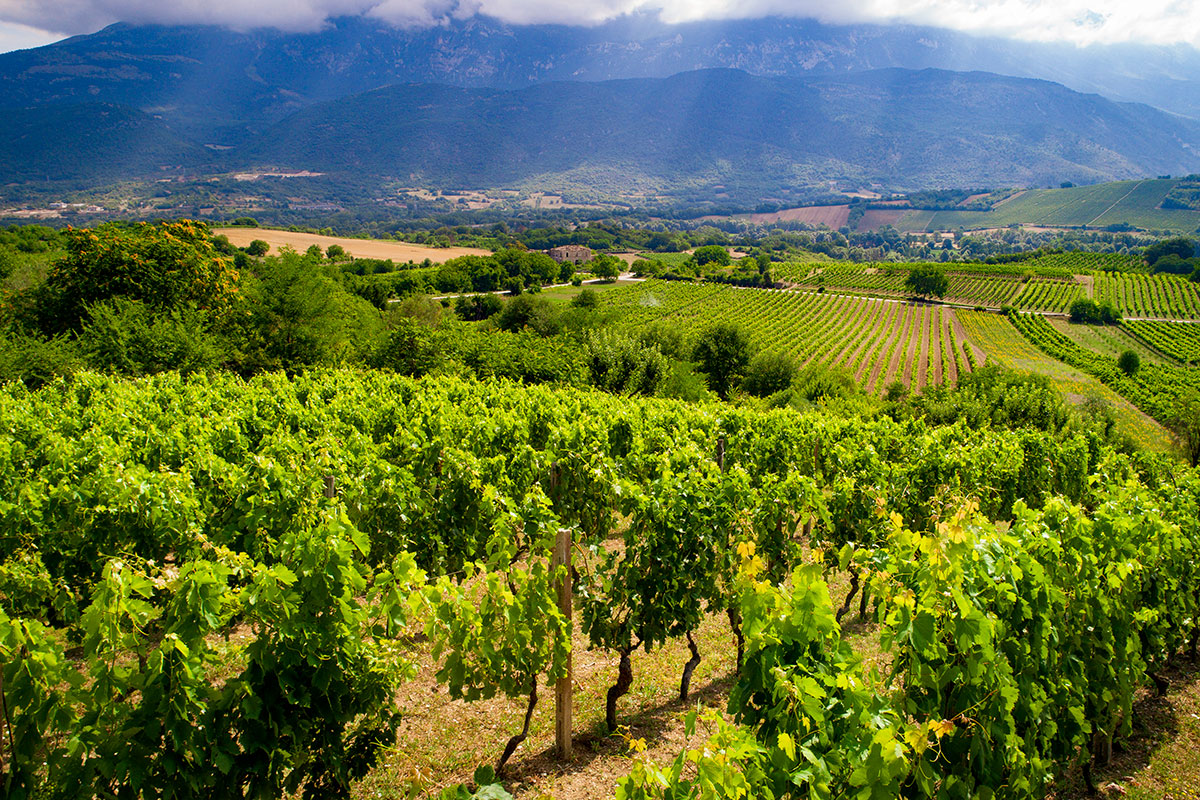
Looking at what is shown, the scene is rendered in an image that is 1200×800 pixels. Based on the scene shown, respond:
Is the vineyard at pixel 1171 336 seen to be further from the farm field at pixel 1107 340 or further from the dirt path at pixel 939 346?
the dirt path at pixel 939 346

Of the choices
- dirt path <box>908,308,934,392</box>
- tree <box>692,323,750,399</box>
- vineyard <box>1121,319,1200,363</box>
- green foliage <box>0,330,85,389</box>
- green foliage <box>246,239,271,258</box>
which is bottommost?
dirt path <box>908,308,934,392</box>

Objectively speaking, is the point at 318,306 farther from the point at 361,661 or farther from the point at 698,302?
the point at 698,302

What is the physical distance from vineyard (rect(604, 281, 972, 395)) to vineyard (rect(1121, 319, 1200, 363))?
19.9 meters

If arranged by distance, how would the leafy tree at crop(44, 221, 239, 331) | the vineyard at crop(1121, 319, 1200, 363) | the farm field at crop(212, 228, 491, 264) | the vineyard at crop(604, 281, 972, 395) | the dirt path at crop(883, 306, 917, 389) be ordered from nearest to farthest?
the leafy tree at crop(44, 221, 239, 331) → the dirt path at crop(883, 306, 917, 389) → the vineyard at crop(604, 281, 972, 395) → the vineyard at crop(1121, 319, 1200, 363) → the farm field at crop(212, 228, 491, 264)

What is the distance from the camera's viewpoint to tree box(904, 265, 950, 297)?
9988cm

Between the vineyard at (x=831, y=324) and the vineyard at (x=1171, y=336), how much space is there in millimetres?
19865

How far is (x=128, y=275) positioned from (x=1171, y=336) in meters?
99.7

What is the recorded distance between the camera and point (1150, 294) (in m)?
93.7

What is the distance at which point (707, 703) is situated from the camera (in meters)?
6.77

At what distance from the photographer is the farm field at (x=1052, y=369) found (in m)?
41.2

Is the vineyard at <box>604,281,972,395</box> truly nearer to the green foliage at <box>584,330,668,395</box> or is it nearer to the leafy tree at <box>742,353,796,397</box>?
the leafy tree at <box>742,353,796,397</box>

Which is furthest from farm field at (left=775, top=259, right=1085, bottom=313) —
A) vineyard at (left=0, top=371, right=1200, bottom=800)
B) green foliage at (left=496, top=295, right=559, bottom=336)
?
vineyard at (left=0, top=371, right=1200, bottom=800)

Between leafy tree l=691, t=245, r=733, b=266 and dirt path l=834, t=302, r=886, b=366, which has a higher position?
leafy tree l=691, t=245, r=733, b=266

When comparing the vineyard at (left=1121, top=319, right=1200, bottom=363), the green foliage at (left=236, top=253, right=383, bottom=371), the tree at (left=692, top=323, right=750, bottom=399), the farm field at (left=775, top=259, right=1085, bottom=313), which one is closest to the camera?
the green foliage at (left=236, top=253, right=383, bottom=371)
